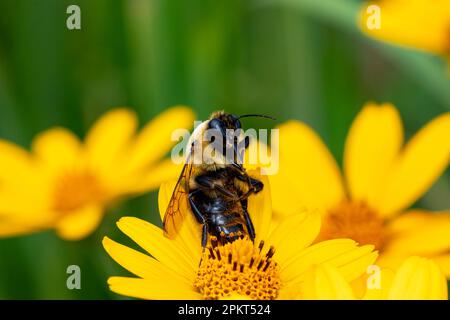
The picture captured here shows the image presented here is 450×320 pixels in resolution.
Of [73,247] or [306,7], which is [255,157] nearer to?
[73,247]

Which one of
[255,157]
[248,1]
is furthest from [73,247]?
[248,1]

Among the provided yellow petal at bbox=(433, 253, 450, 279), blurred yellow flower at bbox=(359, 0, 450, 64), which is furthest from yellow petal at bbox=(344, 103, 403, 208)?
yellow petal at bbox=(433, 253, 450, 279)

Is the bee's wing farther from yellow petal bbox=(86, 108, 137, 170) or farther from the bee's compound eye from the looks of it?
yellow petal bbox=(86, 108, 137, 170)

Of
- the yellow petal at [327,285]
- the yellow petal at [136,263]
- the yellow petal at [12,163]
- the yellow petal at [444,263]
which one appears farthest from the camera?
the yellow petal at [12,163]

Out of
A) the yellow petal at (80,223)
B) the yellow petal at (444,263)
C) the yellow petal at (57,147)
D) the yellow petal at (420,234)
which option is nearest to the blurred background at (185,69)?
the yellow petal at (57,147)

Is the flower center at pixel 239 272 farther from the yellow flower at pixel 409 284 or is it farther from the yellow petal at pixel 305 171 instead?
the yellow petal at pixel 305 171
